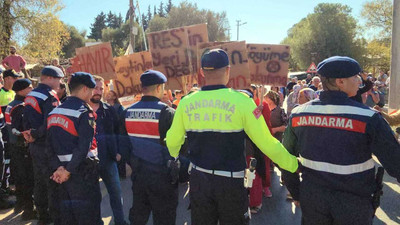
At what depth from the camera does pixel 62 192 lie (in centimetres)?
337

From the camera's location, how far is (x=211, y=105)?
8.58ft

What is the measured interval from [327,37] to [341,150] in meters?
52.4

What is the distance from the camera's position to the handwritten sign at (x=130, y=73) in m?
5.48

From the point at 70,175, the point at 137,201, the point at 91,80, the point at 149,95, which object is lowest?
the point at 137,201

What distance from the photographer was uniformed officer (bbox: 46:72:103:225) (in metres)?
3.24

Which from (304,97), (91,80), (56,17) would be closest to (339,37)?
(56,17)

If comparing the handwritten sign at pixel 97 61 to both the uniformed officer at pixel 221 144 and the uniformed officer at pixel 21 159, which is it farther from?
the uniformed officer at pixel 221 144

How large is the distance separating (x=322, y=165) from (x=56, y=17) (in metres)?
27.9

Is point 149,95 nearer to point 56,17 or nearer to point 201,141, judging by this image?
point 201,141

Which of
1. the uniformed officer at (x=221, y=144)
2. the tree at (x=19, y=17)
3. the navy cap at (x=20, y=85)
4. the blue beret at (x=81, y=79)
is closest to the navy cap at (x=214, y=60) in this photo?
the uniformed officer at (x=221, y=144)

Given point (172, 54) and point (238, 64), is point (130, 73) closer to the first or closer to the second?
point (172, 54)

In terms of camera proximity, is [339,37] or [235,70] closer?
[235,70]

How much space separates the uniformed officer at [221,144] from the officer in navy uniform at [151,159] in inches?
24.0

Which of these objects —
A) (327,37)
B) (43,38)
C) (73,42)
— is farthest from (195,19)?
(43,38)
